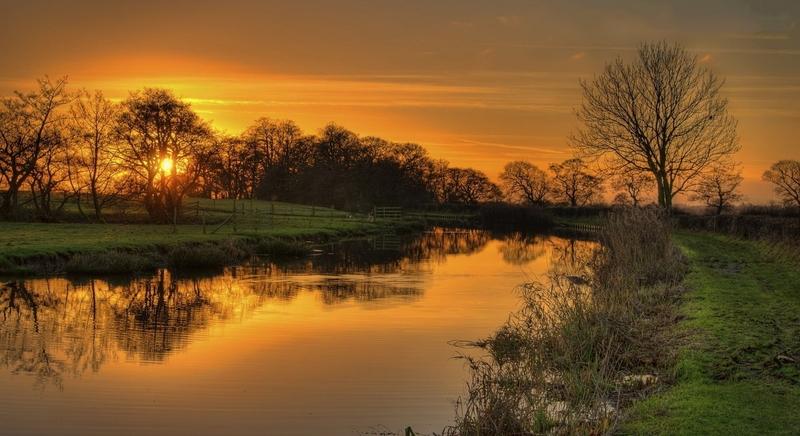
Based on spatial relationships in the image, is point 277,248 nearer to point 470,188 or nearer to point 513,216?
point 513,216

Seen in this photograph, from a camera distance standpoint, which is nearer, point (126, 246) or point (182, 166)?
point (126, 246)

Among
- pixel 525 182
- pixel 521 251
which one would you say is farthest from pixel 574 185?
pixel 521 251

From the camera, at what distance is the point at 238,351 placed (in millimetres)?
16516

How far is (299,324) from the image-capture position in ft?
66.3

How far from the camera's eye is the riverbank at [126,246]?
99.4 feet

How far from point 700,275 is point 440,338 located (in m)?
9.35

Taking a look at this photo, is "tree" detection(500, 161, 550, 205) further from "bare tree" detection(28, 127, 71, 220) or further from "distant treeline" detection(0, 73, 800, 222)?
"bare tree" detection(28, 127, 71, 220)

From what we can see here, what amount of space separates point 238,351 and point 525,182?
105384 millimetres

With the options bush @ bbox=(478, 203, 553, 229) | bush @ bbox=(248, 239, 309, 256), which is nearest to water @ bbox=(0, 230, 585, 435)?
bush @ bbox=(248, 239, 309, 256)

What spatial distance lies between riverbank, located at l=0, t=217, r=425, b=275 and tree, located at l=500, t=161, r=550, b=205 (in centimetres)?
6712

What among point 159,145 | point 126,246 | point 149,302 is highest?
point 159,145

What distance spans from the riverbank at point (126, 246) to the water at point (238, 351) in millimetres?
2284

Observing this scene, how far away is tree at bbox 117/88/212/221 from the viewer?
181 feet

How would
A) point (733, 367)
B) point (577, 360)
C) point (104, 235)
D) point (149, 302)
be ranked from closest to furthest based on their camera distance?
1. point (733, 367)
2. point (577, 360)
3. point (149, 302)
4. point (104, 235)
